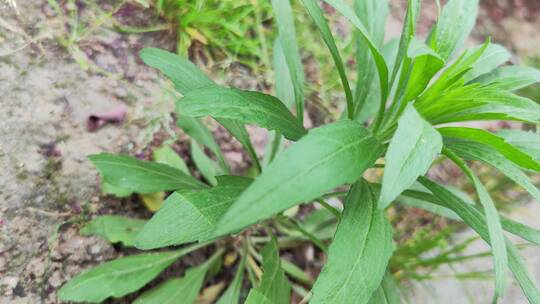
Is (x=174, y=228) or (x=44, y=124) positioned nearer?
(x=174, y=228)

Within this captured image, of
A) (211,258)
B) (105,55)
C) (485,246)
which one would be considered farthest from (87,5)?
(485,246)

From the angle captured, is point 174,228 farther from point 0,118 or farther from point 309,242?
point 309,242

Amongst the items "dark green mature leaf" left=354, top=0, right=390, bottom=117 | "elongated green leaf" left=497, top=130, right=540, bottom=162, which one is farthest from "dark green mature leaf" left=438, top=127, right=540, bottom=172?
"dark green mature leaf" left=354, top=0, right=390, bottom=117

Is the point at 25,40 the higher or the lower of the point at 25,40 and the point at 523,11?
the lower

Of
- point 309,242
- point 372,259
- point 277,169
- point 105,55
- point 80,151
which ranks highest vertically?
point 277,169

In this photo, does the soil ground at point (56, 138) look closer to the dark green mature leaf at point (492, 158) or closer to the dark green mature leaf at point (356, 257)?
the dark green mature leaf at point (356, 257)

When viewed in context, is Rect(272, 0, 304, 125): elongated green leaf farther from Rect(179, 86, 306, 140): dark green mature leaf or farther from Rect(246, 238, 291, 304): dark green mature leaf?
Rect(246, 238, 291, 304): dark green mature leaf

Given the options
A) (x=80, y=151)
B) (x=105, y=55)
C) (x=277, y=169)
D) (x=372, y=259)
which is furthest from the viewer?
(x=105, y=55)
